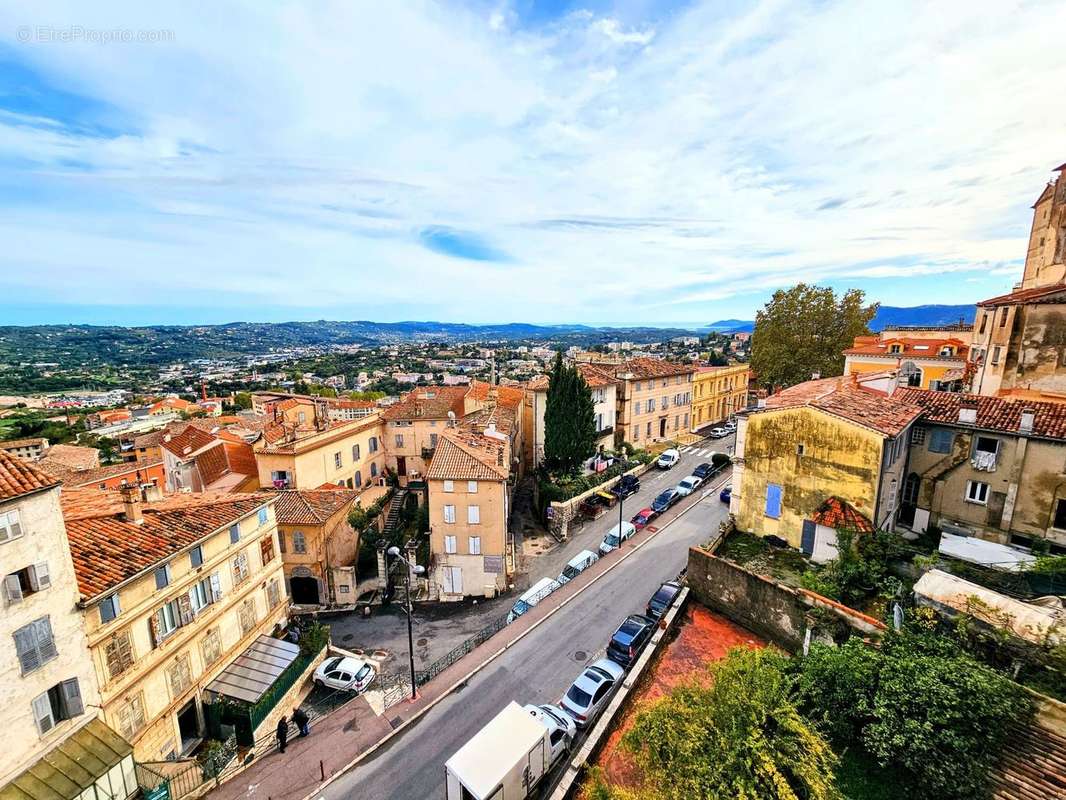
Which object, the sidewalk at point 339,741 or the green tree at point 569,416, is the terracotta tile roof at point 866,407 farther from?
the sidewalk at point 339,741

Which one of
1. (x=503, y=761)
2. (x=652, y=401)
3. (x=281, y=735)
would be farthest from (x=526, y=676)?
(x=652, y=401)

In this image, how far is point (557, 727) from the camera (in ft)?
54.5

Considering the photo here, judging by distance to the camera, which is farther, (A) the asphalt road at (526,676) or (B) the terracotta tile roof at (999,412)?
(B) the terracotta tile roof at (999,412)

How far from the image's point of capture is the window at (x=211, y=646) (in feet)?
64.4

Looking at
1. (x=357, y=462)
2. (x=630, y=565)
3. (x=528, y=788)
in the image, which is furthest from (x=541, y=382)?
(x=528, y=788)

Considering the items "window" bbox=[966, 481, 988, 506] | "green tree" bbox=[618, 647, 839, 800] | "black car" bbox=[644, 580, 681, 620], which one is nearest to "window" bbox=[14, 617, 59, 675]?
"green tree" bbox=[618, 647, 839, 800]

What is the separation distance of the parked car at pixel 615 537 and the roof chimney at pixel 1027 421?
64.7 feet

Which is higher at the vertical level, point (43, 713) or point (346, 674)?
point (43, 713)

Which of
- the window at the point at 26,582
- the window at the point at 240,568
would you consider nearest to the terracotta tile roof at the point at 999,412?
the window at the point at 240,568

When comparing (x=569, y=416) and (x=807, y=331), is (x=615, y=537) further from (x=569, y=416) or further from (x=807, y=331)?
(x=807, y=331)

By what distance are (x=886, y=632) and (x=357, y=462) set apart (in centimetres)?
3744

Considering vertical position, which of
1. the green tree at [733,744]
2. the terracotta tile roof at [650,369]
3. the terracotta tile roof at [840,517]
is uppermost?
the terracotta tile roof at [650,369]

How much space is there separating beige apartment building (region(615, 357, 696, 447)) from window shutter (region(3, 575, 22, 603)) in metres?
43.2

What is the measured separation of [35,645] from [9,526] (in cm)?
362
